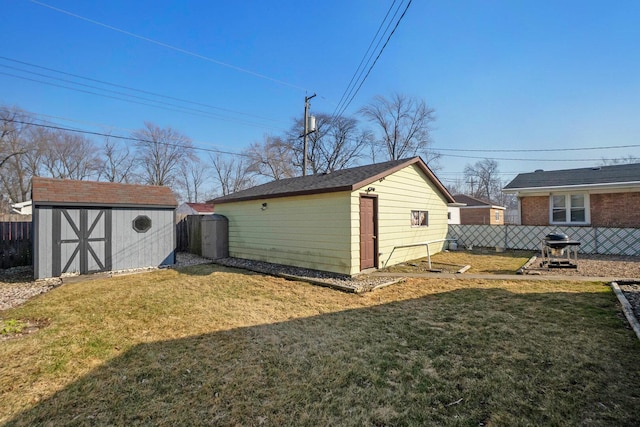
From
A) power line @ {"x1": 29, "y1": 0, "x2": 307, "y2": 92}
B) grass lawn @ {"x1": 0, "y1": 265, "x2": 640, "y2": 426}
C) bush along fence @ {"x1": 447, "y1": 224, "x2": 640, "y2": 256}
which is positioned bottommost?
grass lawn @ {"x1": 0, "y1": 265, "x2": 640, "y2": 426}

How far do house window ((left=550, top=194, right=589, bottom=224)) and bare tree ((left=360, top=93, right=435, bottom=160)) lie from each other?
726 inches

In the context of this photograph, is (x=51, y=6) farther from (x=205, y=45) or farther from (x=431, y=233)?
(x=431, y=233)

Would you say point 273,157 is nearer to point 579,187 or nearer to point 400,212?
point 400,212

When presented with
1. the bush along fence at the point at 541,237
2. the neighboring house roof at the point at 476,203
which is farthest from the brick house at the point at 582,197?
the neighboring house roof at the point at 476,203

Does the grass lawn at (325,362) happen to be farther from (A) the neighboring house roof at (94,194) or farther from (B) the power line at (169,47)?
(B) the power line at (169,47)

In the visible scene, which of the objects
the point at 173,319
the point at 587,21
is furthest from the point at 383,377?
the point at 587,21

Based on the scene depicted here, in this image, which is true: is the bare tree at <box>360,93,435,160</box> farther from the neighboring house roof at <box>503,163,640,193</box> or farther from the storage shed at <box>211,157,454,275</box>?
the storage shed at <box>211,157,454,275</box>

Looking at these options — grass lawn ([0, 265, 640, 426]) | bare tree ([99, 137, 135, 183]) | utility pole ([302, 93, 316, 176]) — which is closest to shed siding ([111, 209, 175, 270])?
grass lawn ([0, 265, 640, 426])

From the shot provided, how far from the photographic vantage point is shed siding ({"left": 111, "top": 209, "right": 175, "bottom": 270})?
934cm

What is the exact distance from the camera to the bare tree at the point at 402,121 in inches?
1238

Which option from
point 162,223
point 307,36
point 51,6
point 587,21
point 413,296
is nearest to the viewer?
point 413,296

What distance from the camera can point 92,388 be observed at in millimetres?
2902

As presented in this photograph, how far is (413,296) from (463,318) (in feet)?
4.70

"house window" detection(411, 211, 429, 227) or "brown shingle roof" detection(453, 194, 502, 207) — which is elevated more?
"brown shingle roof" detection(453, 194, 502, 207)
